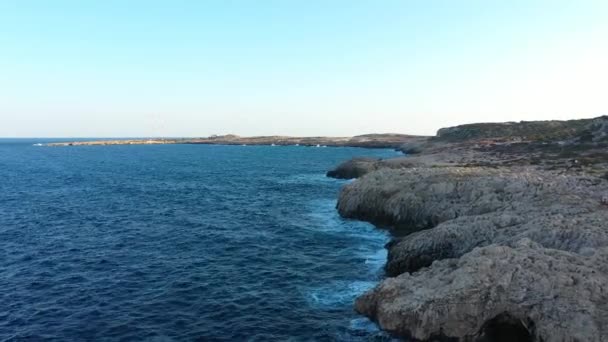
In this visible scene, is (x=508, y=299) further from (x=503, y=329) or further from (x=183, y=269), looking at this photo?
(x=183, y=269)

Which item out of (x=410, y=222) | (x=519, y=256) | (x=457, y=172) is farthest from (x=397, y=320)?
(x=457, y=172)

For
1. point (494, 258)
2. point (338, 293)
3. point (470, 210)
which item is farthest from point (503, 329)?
point (470, 210)

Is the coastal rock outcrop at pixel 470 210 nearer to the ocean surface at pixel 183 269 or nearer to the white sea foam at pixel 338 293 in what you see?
the white sea foam at pixel 338 293

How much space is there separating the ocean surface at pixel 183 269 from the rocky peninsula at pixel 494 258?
7.86ft

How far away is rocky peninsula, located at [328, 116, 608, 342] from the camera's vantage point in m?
20.0

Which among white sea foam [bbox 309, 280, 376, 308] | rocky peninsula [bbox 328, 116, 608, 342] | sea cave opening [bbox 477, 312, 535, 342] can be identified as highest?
rocky peninsula [bbox 328, 116, 608, 342]

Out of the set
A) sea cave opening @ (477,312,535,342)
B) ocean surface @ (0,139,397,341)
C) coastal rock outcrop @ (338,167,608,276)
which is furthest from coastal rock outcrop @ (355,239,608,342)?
coastal rock outcrop @ (338,167,608,276)

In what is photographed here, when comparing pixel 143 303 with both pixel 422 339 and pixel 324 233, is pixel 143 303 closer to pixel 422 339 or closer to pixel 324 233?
pixel 422 339

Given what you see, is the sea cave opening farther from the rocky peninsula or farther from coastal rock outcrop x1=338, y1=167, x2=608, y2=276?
coastal rock outcrop x1=338, y1=167, x2=608, y2=276

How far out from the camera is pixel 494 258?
23188mm

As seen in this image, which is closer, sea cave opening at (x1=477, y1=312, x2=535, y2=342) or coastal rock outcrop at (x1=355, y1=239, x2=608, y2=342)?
coastal rock outcrop at (x1=355, y1=239, x2=608, y2=342)

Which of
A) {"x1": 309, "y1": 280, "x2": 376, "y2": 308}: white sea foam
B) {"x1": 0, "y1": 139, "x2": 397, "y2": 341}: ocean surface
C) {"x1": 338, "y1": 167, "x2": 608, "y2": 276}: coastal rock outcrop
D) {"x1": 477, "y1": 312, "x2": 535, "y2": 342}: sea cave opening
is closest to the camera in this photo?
{"x1": 477, "y1": 312, "x2": 535, "y2": 342}: sea cave opening

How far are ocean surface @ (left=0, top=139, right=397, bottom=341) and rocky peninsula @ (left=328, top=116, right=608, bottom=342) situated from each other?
7.86 ft

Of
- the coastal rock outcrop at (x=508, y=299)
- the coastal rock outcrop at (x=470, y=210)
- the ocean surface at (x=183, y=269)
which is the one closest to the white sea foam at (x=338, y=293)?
the ocean surface at (x=183, y=269)
